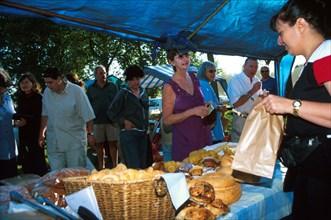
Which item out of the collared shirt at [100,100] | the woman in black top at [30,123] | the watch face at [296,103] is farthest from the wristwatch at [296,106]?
the collared shirt at [100,100]

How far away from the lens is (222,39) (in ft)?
13.1

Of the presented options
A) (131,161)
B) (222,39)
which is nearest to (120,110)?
(131,161)

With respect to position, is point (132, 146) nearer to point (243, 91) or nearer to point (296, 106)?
point (243, 91)

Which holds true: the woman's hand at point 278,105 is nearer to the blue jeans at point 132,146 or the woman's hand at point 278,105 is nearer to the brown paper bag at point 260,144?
the brown paper bag at point 260,144

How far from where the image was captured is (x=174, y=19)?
10.4ft

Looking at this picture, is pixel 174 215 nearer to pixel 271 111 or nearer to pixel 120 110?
pixel 271 111

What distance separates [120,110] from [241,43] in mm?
1829

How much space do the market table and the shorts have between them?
4.06 meters

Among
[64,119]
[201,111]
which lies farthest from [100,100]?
[201,111]

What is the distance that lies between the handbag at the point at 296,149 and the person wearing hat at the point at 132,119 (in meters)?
3.25

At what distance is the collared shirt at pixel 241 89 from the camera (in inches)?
184

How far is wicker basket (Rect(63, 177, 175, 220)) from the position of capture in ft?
4.93

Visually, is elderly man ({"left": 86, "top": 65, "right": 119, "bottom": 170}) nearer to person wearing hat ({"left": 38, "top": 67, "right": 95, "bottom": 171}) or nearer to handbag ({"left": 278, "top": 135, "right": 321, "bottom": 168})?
person wearing hat ({"left": 38, "top": 67, "right": 95, "bottom": 171})

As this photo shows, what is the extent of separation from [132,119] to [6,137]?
1.61m
